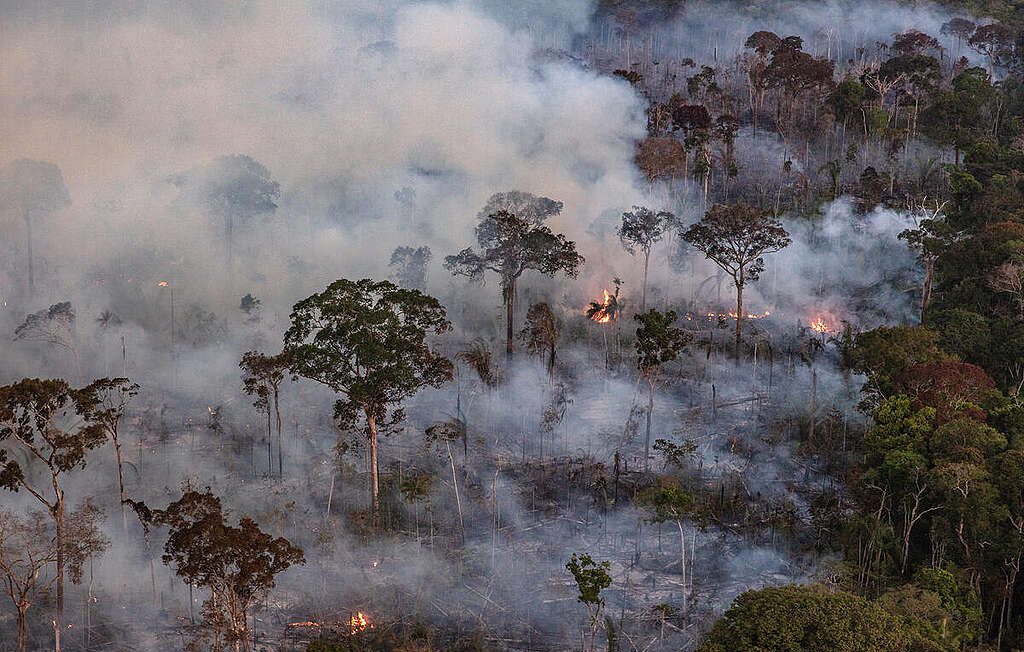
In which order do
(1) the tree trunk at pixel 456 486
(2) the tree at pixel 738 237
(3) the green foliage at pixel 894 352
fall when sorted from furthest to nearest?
(2) the tree at pixel 738 237
(1) the tree trunk at pixel 456 486
(3) the green foliage at pixel 894 352

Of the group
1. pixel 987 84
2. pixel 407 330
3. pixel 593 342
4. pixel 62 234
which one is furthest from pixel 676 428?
pixel 987 84

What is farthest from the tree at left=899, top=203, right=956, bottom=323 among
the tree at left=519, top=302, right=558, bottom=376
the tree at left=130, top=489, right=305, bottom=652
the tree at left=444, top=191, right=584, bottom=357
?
the tree at left=130, top=489, right=305, bottom=652

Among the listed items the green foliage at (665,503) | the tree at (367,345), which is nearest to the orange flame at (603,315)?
the green foliage at (665,503)

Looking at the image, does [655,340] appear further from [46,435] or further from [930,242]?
[46,435]

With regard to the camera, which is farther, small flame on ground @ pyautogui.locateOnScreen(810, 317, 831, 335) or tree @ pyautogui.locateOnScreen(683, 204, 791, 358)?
small flame on ground @ pyautogui.locateOnScreen(810, 317, 831, 335)

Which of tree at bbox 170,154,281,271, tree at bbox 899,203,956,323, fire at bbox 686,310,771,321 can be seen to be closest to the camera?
tree at bbox 899,203,956,323

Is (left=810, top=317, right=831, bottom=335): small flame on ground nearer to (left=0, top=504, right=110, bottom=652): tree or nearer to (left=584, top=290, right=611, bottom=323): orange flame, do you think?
(left=584, top=290, right=611, bottom=323): orange flame

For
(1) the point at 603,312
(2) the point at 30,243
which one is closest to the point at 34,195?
(2) the point at 30,243

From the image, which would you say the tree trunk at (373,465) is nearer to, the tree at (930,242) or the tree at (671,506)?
the tree at (671,506)
